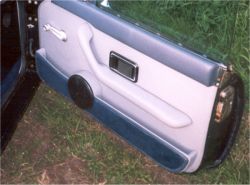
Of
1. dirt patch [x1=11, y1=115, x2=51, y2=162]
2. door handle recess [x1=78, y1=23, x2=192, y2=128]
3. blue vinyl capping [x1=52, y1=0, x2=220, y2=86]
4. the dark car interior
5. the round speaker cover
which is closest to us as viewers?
blue vinyl capping [x1=52, y1=0, x2=220, y2=86]

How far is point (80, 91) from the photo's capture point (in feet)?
6.03

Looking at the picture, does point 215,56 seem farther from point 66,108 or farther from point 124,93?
point 66,108

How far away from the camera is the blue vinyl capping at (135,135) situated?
5.29 feet

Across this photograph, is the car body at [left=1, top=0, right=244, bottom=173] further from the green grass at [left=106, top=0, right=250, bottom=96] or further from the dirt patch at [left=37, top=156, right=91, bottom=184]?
the dirt patch at [left=37, top=156, right=91, bottom=184]

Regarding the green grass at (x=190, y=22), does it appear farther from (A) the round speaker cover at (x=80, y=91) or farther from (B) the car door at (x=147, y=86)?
(A) the round speaker cover at (x=80, y=91)

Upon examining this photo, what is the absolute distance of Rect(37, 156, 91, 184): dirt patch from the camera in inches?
78.6

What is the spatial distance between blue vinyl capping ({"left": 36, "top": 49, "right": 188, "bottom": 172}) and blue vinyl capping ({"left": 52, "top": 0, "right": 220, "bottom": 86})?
13.0 inches

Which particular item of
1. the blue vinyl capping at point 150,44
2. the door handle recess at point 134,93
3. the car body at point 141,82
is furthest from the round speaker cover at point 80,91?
the blue vinyl capping at point 150,44

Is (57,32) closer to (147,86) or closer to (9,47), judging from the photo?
(9,47)

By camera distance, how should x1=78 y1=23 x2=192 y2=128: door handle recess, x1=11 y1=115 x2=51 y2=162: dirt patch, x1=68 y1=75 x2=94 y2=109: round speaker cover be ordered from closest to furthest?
x1=78 y1=23 x2=192 y2=128: door handle recess → x1=68 y1=75 x2=94 y2=109: round speaker cover → x1=11 y1=115 x2=51 y2=162: dirt patch

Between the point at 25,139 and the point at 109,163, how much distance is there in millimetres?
447

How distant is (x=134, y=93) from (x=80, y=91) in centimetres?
35

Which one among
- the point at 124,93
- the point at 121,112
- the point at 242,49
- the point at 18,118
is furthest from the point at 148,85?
the point at 242,49

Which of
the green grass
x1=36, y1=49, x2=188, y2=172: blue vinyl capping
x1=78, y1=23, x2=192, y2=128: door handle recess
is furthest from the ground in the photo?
the green grass
